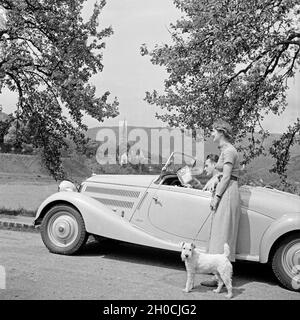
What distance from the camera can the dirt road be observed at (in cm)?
524

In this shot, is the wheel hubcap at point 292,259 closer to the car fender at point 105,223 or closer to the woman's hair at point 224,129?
the car fender at point 105,223

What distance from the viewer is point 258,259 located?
6160mm

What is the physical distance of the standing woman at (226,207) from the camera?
5953 millimetres

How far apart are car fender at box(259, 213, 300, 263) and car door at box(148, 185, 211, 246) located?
78cm

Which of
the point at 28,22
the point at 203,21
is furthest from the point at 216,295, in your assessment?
the point at 28,22

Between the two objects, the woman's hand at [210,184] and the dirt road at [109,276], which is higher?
the woman's hand at [210,184]

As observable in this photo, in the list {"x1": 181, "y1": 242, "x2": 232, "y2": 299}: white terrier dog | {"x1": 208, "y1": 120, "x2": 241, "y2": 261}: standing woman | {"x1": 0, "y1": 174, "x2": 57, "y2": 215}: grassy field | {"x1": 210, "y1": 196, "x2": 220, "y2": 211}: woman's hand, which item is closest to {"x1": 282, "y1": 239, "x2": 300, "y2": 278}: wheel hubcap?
{"x1": 208, "y1": 120, "x2": 241, "y2": 261}: standing woman

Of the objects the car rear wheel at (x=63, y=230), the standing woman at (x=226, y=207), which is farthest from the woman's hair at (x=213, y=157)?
the car rear wheel at (x=63, y=230)

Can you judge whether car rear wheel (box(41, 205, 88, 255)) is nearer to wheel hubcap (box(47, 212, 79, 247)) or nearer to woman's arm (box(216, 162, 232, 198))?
wheel hubcap (box(47, 212, 79, 247))

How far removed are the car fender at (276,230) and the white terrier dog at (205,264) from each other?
79 centimetres

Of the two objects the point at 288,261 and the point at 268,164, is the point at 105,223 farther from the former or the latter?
the point at 268,164

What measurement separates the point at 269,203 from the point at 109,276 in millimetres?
2320

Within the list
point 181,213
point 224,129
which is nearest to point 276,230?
point 181,213
